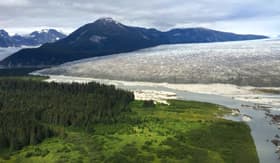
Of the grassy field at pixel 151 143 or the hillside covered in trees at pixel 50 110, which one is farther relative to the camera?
the hillside covered in trees at pixel 50 110

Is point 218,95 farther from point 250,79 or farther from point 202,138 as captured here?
point 202,138

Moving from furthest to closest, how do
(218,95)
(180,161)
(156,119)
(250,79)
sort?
(250,79)
(218,95)
(156,119)
(180,161)

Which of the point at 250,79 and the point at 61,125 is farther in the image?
the point at 250,79

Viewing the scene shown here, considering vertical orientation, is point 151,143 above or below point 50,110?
below

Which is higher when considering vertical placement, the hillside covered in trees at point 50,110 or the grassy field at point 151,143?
the hillside covered in trees at point 50,110

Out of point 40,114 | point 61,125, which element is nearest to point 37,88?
point 40,114

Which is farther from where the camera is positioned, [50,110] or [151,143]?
[50,110]
